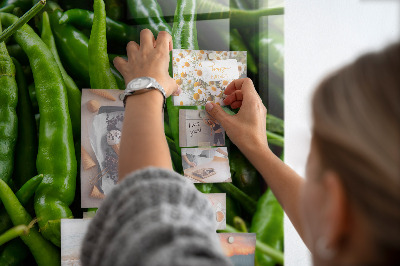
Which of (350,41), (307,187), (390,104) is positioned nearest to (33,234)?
(307,187)

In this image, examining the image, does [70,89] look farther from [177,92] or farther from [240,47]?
[240,47]

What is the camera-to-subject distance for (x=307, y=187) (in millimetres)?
453

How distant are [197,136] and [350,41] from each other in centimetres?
52

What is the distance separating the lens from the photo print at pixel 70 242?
0.86 meters

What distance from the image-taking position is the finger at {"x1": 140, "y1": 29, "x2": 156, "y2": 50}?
896 millimetres

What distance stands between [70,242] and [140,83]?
0.40 m

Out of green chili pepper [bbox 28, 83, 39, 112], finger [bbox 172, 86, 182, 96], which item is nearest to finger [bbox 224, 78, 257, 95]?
finger [bbox 172, 86, 182, 96]

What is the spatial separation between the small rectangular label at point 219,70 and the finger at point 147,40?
0.50ft

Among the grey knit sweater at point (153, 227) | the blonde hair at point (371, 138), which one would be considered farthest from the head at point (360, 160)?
the grey knit sweater at point (153, 227)

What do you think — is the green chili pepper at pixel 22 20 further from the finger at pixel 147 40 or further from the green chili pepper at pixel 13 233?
the green chili pepper at pixel 13 233

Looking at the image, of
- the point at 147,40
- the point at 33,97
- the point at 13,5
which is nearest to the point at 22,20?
the point at 13,5

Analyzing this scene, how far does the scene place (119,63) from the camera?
92 centimetres

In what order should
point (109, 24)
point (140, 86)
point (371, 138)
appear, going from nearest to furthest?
point (371, 138)
point (140, 86)
point (109, 24)

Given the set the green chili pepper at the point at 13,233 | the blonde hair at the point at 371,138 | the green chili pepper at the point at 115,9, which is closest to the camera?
the blonde hair at the point at 371,138
